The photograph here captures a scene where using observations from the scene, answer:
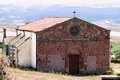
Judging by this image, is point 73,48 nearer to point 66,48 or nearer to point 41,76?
point 66,48

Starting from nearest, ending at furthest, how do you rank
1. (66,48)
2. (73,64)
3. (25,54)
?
(66,48)
(73,64)
(25,54)

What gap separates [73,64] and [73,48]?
1706 millimetres

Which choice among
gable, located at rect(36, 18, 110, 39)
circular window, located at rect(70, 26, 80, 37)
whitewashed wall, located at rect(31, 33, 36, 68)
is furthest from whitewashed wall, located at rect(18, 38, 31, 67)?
circular window, located at rect(70, 26, 80, 37)

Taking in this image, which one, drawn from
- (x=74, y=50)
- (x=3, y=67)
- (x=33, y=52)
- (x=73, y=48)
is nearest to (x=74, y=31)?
(x=73, y=48)

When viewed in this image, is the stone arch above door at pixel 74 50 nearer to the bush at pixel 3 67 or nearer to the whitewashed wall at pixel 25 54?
the whitewashed wall at pixel 25 54

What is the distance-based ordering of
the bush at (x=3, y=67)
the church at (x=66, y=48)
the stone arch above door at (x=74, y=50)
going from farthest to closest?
the stone arch above door at (x=74, y=50)
the church at (x=66, y=48)
the bush at (x=3, y=67)

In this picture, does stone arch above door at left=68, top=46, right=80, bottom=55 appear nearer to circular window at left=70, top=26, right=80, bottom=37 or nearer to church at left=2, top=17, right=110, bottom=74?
church at left=2, top=17, right=110, bottom=74

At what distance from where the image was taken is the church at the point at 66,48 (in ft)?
113

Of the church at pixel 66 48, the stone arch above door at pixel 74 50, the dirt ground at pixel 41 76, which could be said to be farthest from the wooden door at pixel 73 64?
the dirt ground at pixel 41 76

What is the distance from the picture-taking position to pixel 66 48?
35156 millimetres

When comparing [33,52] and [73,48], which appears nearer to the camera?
[33,52]

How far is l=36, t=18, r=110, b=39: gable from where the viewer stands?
3438 cm

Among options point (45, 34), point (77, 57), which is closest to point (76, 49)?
point (77, 57)

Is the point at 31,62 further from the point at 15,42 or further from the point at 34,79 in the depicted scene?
the point at 34,79
